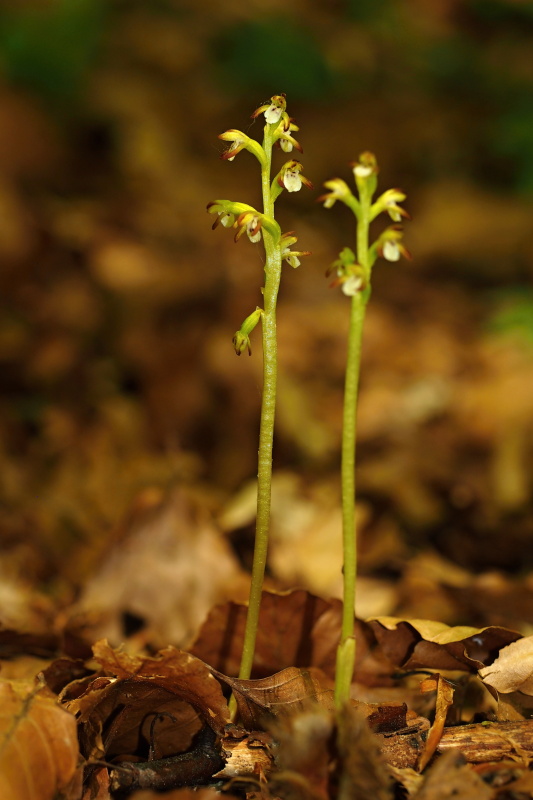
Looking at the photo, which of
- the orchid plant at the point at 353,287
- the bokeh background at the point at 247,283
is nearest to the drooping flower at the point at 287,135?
the orchid plant at the point at 353,287

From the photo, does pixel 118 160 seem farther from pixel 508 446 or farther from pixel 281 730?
pixel 281 730

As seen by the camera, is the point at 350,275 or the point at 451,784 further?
the point at 350,275

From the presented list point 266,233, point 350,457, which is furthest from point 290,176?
point 350,457

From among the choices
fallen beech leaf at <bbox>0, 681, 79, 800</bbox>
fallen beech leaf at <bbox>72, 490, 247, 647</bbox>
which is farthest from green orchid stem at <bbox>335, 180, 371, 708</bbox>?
fallen beech leaf at <bbox>72, 490, 247, 647</bbox>

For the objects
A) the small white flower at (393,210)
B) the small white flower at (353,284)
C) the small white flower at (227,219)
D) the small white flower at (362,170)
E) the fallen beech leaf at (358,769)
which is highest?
the small white flower at (362,170)

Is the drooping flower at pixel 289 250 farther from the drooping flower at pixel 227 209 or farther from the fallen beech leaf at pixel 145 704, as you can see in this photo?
the fallen beech leaf at pixel 145 704

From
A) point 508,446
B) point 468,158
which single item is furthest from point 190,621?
point 468,158

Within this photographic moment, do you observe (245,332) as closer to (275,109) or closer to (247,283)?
(275,109)
